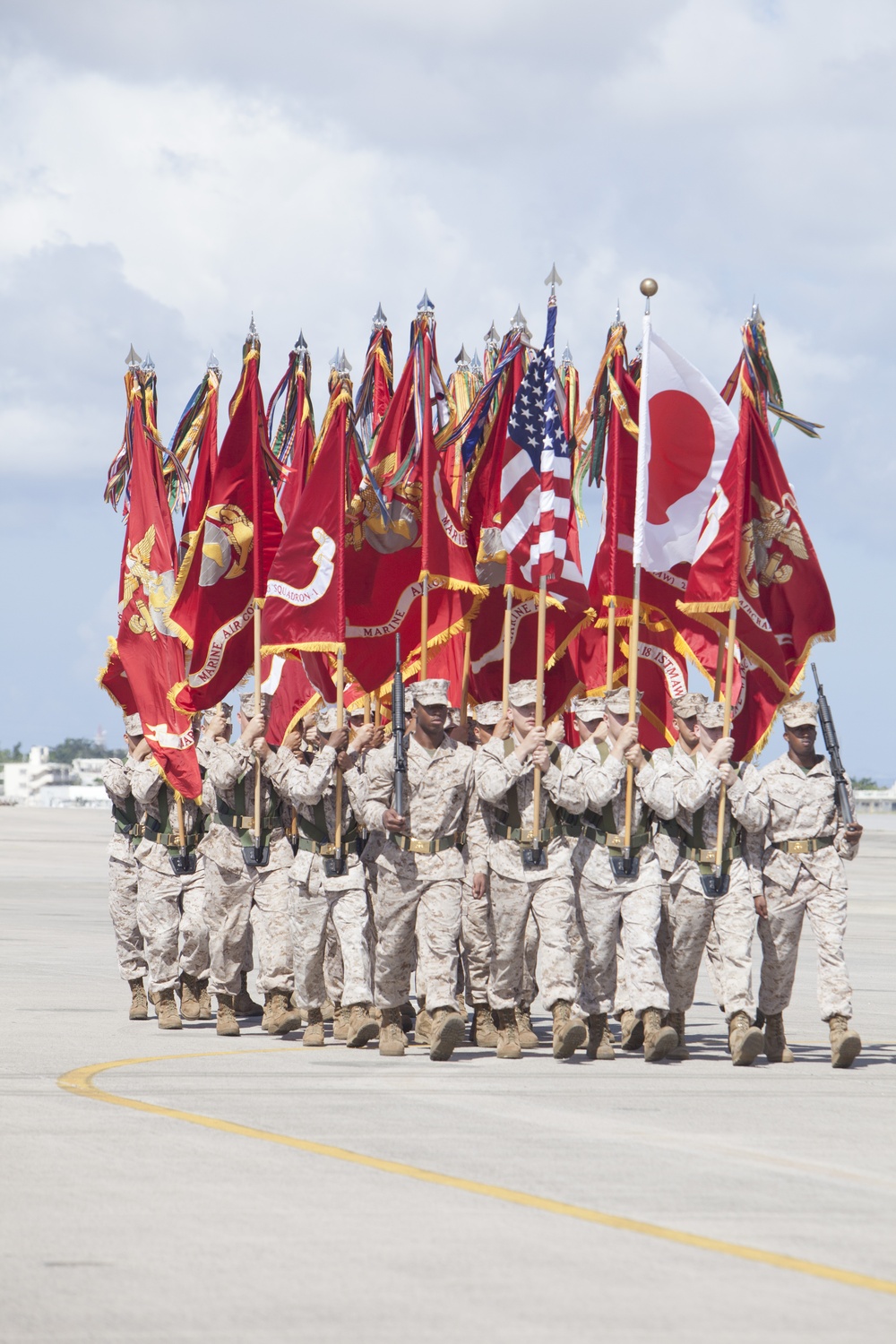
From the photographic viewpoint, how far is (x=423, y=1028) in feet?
38.5

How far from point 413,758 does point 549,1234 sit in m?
5.32

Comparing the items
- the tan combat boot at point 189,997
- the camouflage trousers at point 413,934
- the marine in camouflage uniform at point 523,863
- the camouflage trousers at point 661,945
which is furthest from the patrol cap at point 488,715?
the tan combat boot at point 189,997

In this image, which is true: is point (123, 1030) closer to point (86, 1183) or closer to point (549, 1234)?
point (86, 1183)

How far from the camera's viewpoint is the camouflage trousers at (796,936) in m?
10.9

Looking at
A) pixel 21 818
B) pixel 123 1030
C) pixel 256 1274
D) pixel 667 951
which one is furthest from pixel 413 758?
pixel 21 818

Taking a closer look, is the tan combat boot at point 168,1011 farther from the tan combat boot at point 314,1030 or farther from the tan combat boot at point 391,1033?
the tan combat boot at point 391,1033

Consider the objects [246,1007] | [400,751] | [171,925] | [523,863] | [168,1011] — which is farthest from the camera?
[246,1007]

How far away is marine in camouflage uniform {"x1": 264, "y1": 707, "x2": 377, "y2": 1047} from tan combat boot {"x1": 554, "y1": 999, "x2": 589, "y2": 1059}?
1152 millimetres

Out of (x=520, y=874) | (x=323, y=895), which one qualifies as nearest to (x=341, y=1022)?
(x=323, y=895)

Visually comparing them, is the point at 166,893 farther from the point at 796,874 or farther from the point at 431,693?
the point at 796,874

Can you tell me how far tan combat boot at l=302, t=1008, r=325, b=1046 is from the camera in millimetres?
11555

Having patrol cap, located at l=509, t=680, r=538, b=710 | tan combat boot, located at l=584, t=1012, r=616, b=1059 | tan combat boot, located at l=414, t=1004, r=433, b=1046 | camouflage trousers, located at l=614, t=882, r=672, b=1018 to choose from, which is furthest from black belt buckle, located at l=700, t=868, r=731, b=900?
tan combat boot, located at l=414, t=1004, r=433, b=1046

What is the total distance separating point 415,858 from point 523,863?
625 millimetres

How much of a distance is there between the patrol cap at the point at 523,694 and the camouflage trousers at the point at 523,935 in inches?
40.2
